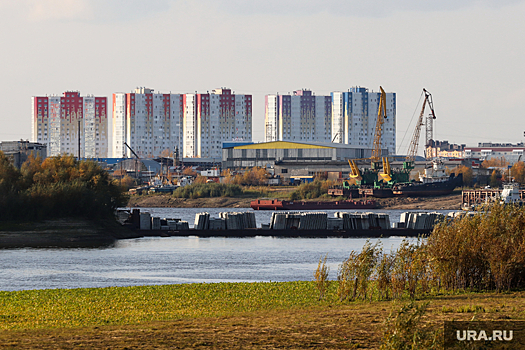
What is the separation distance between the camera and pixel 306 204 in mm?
114125

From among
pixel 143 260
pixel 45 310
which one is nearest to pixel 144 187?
pixel 143 260

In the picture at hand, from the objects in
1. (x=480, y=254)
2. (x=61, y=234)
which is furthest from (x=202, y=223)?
Answer: (x=480, y=254)

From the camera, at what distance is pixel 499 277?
1759 centimetres

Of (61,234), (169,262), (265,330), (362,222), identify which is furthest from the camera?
(362,222)

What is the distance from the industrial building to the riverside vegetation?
121m

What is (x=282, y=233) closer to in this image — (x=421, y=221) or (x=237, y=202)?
(x=421, y=221)

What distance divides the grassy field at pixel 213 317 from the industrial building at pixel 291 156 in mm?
122135

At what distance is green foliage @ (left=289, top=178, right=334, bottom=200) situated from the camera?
12425cm

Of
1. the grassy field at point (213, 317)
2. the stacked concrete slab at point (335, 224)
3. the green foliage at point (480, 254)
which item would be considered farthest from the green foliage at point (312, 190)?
the green foliage at point (480, 254)

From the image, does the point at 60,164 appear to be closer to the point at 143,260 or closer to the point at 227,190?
the point at 143,260

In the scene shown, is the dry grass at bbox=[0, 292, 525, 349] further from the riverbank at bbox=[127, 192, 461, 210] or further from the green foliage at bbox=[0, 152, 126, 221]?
the riverbank at bbox=[127, 192, 461, 210]

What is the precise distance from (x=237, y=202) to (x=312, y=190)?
43.8 ft

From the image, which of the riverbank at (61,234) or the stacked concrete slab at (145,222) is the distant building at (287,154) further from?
the riverbank at (61,234)

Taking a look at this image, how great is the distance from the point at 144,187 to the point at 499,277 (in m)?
122
